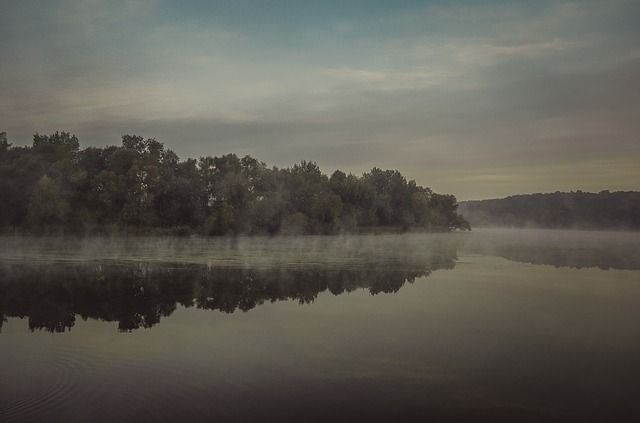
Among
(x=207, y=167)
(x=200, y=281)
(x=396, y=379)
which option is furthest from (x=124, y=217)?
(x=396, y=379)

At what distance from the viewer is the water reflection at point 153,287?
52.3 feet

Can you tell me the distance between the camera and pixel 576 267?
31.8 m

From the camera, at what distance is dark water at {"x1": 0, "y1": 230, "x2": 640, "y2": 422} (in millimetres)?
8211

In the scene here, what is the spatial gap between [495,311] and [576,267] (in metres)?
18.4

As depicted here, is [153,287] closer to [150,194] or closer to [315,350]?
[315,350]

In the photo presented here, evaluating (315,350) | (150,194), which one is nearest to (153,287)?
(315,350)

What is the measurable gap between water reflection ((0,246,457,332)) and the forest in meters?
38.0

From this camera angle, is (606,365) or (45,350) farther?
(45,350)

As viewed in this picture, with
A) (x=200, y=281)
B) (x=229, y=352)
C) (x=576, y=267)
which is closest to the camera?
(x=229, y=352)

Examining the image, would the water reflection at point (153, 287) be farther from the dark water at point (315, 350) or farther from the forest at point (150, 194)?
the forest at point (150, 194)

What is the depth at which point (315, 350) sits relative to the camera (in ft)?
37.9

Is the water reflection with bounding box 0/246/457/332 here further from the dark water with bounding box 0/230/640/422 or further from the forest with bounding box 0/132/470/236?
the forest with bounding box 0/132/470/236

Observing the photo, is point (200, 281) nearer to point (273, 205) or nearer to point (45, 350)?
point (45, 350)

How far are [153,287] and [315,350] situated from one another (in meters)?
11.4
